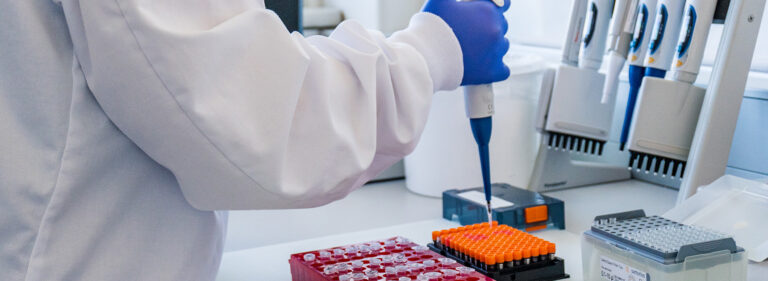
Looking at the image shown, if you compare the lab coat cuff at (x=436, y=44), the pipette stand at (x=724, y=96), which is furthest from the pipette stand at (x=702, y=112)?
the lab coat cuff at (x=436, y=44)

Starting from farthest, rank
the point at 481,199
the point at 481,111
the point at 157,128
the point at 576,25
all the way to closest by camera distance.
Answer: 1. the point at 576,25
2. the point at 481,199
3. the point at 481,111
4. the point at 157,128

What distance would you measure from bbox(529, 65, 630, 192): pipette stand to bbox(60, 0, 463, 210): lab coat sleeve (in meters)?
0.63

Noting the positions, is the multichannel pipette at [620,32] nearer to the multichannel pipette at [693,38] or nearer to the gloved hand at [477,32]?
the multichannel pipette at [693,38]

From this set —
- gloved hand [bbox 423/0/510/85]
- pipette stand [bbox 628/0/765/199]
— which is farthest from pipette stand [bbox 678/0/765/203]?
gloved hand [bbox 423/0/510/85]

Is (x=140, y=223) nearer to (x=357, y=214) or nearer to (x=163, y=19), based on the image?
(x=163, y=19)

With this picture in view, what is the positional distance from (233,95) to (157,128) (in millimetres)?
58

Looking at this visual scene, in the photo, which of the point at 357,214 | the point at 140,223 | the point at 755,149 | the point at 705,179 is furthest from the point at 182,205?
the point at 755,149

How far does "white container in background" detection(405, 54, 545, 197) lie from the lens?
122cm

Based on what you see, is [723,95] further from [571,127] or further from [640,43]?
[571,127]

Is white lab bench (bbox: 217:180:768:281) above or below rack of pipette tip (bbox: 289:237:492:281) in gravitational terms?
below

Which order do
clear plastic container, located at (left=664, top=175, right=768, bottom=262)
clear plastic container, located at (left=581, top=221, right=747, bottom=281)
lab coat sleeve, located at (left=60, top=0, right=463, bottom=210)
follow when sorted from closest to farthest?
lab coat sleeve, located at (left=60, top=0, right=463, bottom=210) → clear plastic container, located at (left=581, top=221, right=747, bottom=281) → clear plastic container, located at (left=664, top=175, right=768, bottom=262)

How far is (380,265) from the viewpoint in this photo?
0.75 meters

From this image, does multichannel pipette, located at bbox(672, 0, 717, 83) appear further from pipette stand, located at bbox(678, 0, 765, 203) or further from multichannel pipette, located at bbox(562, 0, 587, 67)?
multichannel pipette, located at bbox(562, 0, 587, 67)

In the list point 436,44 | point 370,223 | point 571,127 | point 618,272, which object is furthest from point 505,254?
point 571,127
